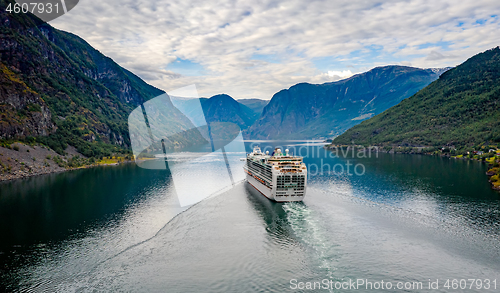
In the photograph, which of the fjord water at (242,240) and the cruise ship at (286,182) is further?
the cruise ship at (286,182)

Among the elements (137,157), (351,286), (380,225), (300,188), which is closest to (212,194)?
(300,188)

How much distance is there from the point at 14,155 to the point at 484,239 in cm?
13730

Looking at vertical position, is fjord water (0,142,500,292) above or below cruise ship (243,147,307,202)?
below

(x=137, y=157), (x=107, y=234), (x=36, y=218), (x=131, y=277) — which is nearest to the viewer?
(x=131, y=277)

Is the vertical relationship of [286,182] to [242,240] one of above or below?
above

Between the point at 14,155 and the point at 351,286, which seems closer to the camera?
the point at 351,286

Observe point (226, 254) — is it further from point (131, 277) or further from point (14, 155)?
point (14, 155)

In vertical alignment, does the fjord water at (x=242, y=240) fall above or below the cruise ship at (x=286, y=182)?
below

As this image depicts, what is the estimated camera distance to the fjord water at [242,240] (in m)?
29.2

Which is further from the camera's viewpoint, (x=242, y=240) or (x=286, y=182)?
(x=286, y=182)

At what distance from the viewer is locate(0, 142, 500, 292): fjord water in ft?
95.8

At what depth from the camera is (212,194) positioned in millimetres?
69062

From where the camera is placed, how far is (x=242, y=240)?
39406mm

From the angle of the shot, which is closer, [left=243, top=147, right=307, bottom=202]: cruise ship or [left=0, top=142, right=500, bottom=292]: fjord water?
[left=0, top=142, right=500, bottom=292]: fjord water
